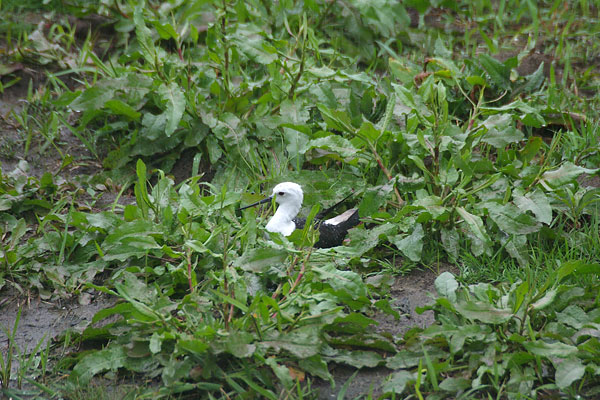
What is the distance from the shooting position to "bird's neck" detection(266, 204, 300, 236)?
3292mm

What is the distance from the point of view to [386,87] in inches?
167

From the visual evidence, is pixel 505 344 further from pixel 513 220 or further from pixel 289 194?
pixel 289 194

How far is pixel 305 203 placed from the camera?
11.8 feet

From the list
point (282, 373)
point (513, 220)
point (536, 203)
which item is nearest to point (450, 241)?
point (513, 220)

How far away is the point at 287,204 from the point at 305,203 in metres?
0.24

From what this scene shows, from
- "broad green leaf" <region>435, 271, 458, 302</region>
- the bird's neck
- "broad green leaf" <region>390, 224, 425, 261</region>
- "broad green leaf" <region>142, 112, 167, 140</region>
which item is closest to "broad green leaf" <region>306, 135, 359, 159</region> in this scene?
the bird's neck

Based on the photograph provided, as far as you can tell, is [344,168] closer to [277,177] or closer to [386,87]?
[277,177]

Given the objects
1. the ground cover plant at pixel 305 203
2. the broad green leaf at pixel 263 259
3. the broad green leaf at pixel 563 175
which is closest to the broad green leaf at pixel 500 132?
the ground cover plant at pixel 305 203

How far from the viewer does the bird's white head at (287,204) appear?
10.9ft

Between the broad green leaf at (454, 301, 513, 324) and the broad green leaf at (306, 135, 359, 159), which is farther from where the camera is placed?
the broad green leaf at (306, 135, 359, 159)

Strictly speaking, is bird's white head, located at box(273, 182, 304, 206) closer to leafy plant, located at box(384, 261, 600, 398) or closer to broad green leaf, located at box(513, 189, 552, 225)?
leafy plant, located at box(384, 261, 600, 398)

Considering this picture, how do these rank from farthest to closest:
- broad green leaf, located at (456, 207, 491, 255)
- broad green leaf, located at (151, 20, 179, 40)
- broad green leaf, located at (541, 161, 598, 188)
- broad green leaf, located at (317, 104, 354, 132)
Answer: broad green leaf, located at (151, 20, 179, 40) → broad green leaf, located at (317, 104, 354, 132) → broad green leaf, located at (541, 161, 598, 188) → broad green leaf, located at (456, 207, 491, 255)

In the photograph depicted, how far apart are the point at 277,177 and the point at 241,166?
1.06 feet

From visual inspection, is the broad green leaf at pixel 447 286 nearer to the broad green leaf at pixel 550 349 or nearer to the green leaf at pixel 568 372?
the broad green leaf at pixel 550 349
